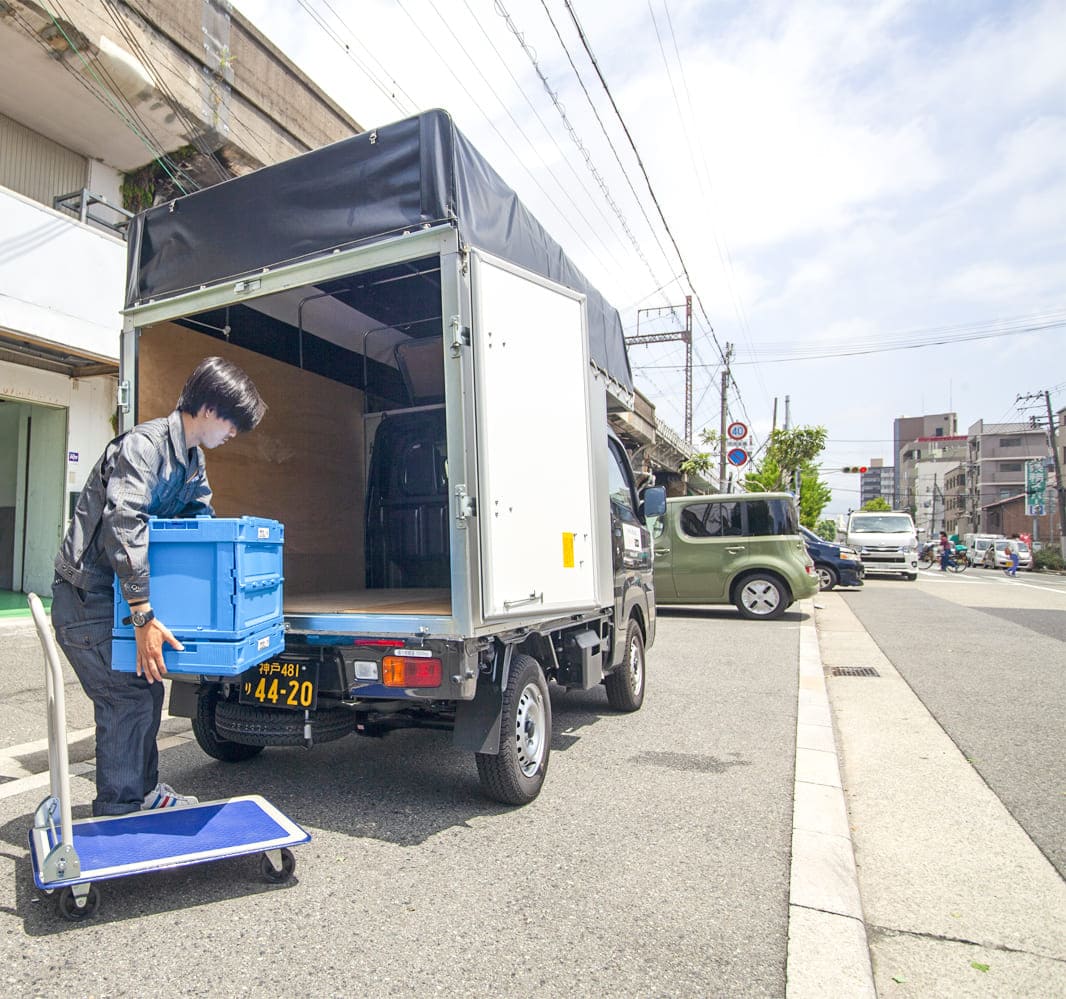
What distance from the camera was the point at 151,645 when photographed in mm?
2723

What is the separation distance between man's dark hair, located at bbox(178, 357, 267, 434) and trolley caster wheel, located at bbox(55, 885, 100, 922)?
1.75m

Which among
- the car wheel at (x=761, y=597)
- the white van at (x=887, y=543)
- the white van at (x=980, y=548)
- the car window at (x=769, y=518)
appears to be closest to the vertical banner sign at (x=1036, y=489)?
the white van at (x=980, y=548)

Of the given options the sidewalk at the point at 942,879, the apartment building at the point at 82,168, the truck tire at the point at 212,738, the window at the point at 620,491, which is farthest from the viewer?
the apartment building at the point at 82,168

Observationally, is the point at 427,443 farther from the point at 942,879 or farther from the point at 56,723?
the point at 942,879

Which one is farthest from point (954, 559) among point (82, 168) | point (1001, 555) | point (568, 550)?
point (568, 550)

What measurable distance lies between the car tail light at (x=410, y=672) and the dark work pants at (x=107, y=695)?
0.90 metres

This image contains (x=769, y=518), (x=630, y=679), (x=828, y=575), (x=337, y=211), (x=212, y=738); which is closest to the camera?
(x=337, y=211)

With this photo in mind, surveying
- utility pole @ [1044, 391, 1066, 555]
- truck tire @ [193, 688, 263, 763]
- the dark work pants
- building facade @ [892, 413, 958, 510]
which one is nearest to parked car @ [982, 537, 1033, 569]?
utility pole @ [1044, 391, 1066, 555]

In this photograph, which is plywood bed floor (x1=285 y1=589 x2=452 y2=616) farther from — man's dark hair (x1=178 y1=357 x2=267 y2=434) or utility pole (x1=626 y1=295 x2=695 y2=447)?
utility pole (x1=626 y1=295 x2=695 y2=447)

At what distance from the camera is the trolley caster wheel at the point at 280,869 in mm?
2869

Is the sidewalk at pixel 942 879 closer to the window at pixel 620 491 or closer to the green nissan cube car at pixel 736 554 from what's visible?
the window at pixel 620 491

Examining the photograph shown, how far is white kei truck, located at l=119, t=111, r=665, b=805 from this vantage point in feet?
11.0

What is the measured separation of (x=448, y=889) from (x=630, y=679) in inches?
121

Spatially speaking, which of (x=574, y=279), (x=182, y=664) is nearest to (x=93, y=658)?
(x=182, y=664)
